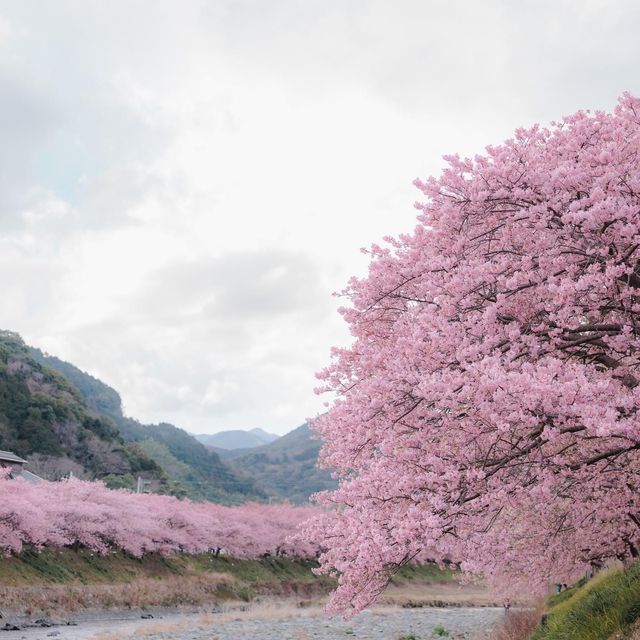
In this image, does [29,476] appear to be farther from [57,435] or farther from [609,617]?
[609,617]

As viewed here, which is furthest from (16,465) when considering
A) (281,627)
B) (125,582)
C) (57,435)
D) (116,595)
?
(281,627)

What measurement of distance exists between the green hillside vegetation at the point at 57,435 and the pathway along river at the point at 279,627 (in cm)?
4498

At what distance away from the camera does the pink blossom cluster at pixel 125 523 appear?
3872cm

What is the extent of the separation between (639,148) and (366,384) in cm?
543

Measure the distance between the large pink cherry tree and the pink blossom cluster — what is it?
1298 inches

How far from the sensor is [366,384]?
30.7ft

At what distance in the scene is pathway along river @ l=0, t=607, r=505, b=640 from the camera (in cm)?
2806

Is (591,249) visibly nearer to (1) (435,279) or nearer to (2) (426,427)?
(1) (435,279)

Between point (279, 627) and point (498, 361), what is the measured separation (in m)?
29.8

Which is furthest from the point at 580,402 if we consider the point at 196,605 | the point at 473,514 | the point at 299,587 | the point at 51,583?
the point at 299,587

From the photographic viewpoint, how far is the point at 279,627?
33.4 m

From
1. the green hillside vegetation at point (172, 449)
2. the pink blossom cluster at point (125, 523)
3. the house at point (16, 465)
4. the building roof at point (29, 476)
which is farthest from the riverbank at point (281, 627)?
the green hillside vegetation at point (172, 449)

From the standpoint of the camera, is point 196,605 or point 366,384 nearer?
point 366,384

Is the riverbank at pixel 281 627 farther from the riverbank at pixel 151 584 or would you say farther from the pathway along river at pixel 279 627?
the riverbank at pixel 151 584
